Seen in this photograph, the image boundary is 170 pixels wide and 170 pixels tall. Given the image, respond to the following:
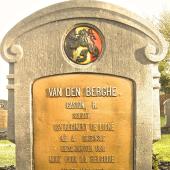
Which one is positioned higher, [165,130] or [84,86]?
[84,86]

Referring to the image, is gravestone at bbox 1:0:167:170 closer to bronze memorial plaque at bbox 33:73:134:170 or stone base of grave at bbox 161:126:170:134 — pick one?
bronze memorial plaque at bbox 33:73:134:170

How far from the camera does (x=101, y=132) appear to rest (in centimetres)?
738

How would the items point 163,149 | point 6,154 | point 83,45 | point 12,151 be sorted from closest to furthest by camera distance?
point 83,45 → point 6,154 → point 163,149 → point 12,151

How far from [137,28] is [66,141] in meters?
2.07

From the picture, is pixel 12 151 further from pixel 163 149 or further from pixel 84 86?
pixel 84 86

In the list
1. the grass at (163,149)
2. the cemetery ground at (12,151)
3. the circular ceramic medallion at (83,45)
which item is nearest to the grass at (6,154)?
the cemetery ground at (12,151)

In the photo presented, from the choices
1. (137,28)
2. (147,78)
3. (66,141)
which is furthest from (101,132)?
(137,28)

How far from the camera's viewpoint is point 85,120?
24.2ft

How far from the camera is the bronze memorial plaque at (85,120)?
734 cm

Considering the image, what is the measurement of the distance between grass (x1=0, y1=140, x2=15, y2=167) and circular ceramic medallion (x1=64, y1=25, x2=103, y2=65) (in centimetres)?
446

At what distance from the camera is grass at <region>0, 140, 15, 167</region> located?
11351 mm

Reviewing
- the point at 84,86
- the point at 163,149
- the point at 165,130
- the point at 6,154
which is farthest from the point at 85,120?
the point at 165,130

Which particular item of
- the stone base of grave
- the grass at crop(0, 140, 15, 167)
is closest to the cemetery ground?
the grass at crop(0, 140, 15, 167)

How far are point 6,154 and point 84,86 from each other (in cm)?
608
